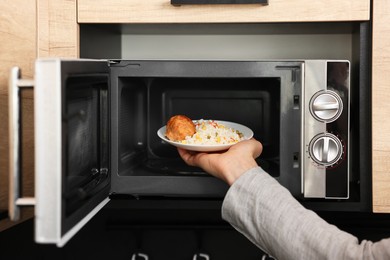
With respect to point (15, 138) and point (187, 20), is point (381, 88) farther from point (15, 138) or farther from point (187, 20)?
point (15, 138)

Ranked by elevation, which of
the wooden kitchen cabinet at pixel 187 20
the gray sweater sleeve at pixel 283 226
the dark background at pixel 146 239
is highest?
the wooden kitchen cabinet at pixel 187 20

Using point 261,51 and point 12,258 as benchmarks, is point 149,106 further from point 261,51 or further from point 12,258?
point 12,258

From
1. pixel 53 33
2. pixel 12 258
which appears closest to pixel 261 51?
pixel 53 33

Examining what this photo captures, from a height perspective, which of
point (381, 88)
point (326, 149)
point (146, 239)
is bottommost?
point (146, 239)

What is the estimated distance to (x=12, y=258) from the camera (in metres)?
1.28

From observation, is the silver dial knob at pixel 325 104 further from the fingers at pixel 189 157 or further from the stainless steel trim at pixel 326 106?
the fingers at pixel 189 157

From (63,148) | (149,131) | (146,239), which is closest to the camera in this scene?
(63,148)

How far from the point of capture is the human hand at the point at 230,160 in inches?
32.1

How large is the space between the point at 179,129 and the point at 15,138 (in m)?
0.37

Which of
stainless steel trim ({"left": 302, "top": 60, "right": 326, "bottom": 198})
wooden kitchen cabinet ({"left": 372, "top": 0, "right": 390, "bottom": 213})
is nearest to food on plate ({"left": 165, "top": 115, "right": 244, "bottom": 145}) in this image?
stainless steel trim ({"left": 302, "top": 60, "right": 326, "bottom": 198})

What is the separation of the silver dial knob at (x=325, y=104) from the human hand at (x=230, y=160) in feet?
0.45

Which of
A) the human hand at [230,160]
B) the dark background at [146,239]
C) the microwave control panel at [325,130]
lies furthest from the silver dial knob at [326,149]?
the dark background at [146,239]

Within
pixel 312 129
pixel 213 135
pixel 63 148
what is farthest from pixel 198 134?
pixel 63 148

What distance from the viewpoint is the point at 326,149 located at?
2.95ft
